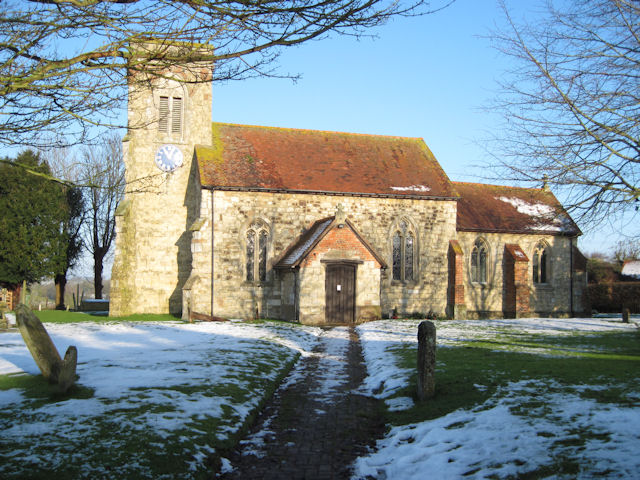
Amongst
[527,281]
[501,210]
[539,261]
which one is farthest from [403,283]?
[539,261]

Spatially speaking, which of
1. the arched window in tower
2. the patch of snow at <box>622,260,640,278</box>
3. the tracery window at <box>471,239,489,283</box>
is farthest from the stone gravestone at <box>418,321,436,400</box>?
the patch of snow at <box>622,260,640,278</box>

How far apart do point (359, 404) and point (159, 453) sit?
14.2 feet

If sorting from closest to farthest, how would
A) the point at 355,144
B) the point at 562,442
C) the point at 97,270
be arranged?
the point at 562,442 → the point at 355,144 → the point at 97,270

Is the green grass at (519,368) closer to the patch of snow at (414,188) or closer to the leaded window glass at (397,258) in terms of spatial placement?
the leaded window glass at (397,258)

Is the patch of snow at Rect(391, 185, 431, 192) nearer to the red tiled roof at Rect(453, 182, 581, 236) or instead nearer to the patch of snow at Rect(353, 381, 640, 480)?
the red tiled roof at Rect(453, 182, 581, 236)

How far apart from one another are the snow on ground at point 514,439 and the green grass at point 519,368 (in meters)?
0.31

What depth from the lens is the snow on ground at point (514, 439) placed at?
19.0ft

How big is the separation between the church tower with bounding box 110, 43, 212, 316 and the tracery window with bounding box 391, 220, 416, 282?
33.9 ft

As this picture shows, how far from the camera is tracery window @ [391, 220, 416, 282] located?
28516 mm

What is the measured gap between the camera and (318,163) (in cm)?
2859

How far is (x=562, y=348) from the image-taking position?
1466 centimetres

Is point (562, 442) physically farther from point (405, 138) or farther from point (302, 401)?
point (405, 138)

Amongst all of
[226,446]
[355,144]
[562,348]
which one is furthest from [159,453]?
[355,144]

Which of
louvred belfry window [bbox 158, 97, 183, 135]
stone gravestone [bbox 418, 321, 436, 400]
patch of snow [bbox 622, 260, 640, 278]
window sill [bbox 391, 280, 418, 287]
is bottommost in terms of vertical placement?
stone gravestone [bbox 418, 321, 436, 400]
